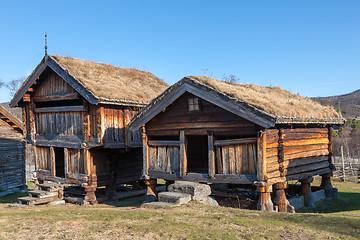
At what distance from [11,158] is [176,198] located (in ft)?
48.3

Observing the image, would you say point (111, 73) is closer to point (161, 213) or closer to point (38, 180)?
point (38, 180)

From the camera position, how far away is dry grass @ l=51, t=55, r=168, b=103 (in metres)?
15.2

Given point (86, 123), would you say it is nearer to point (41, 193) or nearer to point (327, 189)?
point (41, 193)

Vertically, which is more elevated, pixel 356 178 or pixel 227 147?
pixel 227 147

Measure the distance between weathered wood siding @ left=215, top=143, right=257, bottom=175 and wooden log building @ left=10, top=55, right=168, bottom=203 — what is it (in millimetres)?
5690

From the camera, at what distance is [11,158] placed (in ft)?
70.7

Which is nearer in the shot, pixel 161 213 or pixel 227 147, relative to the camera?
pixel 161 213

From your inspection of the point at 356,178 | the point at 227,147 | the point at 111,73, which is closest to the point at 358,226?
the point at 227,147

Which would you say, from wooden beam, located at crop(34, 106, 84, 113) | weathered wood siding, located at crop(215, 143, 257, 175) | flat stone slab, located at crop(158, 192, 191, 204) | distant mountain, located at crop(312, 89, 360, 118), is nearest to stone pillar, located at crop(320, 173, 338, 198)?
weathered wood siding, located at crop(215, 143, 257, 175)

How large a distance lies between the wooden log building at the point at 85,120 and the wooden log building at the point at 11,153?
3.73 m

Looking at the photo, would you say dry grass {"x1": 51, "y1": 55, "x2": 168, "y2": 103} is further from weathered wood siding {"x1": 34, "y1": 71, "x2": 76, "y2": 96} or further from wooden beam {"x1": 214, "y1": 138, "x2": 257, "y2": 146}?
wooden beam {"x1": 214, "y1": 138, "x2": 257, "y2": 146}

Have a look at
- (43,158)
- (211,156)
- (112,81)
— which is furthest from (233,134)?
(43,158)

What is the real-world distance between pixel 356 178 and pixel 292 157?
1586cm

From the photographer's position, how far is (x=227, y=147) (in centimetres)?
1188
